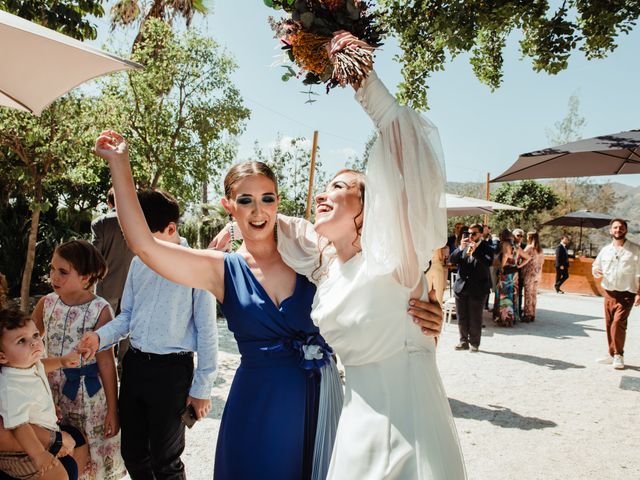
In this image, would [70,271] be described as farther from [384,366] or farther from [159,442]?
[384,366]

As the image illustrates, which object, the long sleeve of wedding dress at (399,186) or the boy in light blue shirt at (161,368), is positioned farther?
the boy in light blue shirt at (161,368)

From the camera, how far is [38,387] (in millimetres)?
2281

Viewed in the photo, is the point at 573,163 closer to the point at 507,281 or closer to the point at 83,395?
the point at 507,281

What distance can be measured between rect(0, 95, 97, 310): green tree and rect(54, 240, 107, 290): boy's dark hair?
A: 3476mm

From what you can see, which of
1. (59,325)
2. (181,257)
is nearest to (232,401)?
(181,257)

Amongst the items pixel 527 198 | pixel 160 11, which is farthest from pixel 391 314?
pixel 527 198

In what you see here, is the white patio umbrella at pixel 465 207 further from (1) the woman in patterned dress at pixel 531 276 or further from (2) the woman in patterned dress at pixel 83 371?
(2) the woman in patterned dress at pixel 83 371

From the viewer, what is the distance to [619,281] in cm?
701

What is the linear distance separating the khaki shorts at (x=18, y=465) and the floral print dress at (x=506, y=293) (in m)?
9.83

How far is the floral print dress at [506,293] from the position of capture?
1051cm

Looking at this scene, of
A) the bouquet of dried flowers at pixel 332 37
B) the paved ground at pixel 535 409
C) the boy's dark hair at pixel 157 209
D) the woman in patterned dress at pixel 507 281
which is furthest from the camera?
the woman in patterned dress at pixel 507 281

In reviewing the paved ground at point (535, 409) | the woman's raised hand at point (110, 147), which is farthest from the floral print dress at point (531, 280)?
the woman's raised hand at point (110, 147)

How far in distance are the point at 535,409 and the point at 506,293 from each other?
5.32 meters

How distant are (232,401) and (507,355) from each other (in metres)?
7.04
